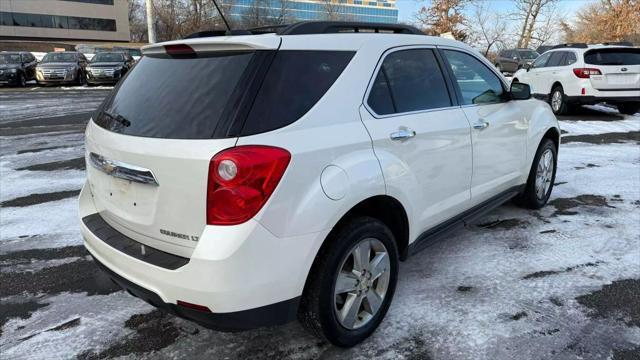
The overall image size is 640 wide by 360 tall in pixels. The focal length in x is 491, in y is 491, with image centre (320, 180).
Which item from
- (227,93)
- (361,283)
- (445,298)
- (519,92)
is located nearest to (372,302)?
(361,283)

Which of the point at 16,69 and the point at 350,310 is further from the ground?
the point at 16,69

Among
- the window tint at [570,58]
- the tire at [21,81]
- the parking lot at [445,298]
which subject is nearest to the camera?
the parking lot at [445,298]

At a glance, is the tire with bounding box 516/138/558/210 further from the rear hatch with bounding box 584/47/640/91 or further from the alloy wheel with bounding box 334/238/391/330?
the rear hatch with bounding box 584/47/640/91

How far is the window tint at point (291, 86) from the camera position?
2340 millimetres

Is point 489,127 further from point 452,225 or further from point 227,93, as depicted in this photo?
point 227,93

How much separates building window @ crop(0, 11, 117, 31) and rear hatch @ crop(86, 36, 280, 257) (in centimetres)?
6896

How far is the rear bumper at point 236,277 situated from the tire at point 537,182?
325 centimetres

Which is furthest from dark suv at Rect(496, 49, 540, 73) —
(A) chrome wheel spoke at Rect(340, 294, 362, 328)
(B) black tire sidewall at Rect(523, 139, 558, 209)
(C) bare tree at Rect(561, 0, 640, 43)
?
(A) chrome wheel spoke at Rect(340, 294, 362, 328)

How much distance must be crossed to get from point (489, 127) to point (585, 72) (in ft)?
30.4

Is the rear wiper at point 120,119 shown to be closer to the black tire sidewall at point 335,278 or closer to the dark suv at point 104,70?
the black tire sidewall at point 335,278

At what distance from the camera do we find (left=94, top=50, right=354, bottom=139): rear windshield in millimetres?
2334

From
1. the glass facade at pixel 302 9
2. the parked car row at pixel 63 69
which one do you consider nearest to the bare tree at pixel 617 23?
the glass facade at pixel 302 9

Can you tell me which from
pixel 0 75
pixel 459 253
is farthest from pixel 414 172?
pixel 0 75

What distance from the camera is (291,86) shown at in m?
2.49
